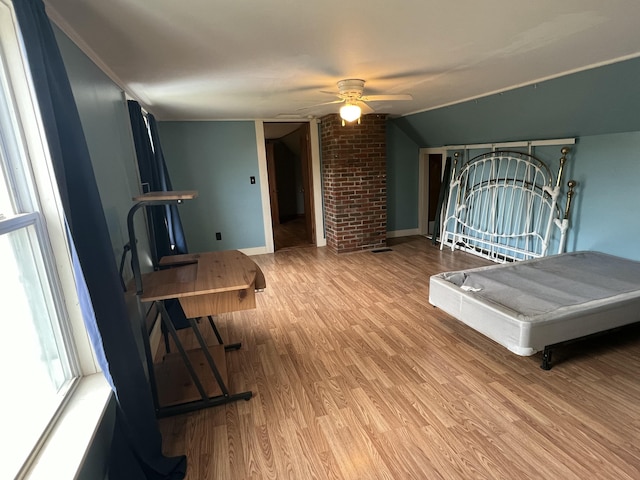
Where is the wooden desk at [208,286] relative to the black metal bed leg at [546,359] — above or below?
above

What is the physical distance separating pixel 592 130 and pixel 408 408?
3.37 m

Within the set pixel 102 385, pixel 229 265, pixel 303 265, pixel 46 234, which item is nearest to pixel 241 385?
pixel 229 265

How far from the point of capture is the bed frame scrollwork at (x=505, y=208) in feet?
12.8

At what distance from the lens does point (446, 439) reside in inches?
70.6

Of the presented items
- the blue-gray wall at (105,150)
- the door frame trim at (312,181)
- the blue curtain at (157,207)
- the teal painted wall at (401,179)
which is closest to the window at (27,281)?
the blue-gray wall at (105,150)

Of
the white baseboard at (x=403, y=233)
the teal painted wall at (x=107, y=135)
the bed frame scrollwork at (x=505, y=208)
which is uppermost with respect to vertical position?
the teal painted wall at (x=107, y=135)

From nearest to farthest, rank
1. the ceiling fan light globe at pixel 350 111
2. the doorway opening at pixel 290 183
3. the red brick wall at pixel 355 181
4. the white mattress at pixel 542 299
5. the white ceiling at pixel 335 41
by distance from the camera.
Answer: the white ceiling at pixel 335 41, the white mattress at pixel 542 299, the ceiling fan light globe at pixel 350 111, the red brick wall at pixel 355 181, the doorway opening at pixel 290 183

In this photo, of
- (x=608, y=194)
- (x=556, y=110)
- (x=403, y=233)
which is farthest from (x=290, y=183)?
(x=608, y=194)

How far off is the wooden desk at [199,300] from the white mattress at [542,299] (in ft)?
5.27

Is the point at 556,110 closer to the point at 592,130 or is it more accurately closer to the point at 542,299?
the point at 592,130

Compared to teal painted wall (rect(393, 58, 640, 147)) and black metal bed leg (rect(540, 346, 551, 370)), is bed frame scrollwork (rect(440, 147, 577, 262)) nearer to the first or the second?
teal painted wall (rect(393, 58, 640, 147))

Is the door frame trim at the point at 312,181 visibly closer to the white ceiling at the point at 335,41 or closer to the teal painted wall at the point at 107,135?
the white ceiling at the point at 335,41

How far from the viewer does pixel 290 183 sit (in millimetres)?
8844

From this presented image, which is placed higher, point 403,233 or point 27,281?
point 27,281
